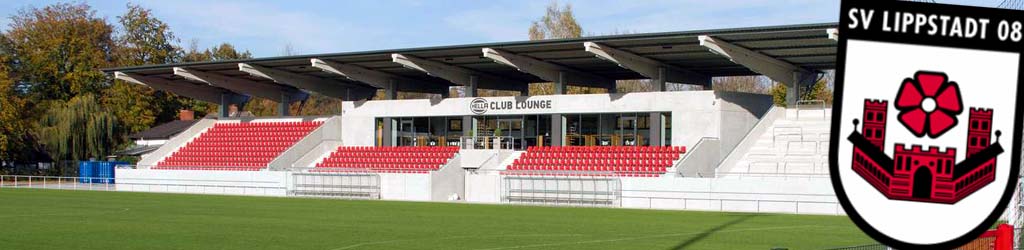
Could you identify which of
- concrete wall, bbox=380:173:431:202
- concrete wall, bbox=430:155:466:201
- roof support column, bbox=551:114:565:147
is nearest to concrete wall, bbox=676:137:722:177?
roof support column, bbox=551:114:565:147

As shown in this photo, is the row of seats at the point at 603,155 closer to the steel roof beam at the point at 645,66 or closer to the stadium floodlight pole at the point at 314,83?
the steel roof beam at the point at 645,66

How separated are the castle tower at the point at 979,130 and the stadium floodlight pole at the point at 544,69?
41512 millimetres

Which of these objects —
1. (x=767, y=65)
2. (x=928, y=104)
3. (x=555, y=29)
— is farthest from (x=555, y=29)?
(x=928, y=104)

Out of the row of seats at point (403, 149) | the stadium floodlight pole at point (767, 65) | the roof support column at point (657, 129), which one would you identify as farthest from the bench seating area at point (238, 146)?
the stadium floodlight pole at point (767, 65)

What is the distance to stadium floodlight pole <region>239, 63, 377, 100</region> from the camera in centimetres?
5430

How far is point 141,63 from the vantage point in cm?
8681

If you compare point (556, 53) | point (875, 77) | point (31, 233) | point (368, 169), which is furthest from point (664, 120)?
point (875, 77)

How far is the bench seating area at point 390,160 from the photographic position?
49.0 m

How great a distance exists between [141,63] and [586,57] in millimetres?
51194

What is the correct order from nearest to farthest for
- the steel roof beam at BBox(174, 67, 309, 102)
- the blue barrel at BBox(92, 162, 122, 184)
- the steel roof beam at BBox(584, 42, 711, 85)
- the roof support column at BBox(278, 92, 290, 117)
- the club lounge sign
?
the steel roof beam at BBox(584, 42, 711, 85), the club lounge sign, the steel roof beam at BBox(174, 67, 309, 102), the roof support column at BBox(278, 92, 290, 117), the blue barrel at BBox(92, 162, 122, 184)

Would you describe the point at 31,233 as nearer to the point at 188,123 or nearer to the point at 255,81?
the point at 255,81

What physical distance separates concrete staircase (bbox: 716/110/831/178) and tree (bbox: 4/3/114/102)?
5748 cm

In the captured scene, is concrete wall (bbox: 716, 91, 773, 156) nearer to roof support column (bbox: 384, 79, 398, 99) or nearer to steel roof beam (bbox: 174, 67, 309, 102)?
roof support column (bbox: 384, 79, 398, 99)

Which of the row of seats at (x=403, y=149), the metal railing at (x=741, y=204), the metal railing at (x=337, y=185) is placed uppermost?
the row of seats at (x=403, y=149)
